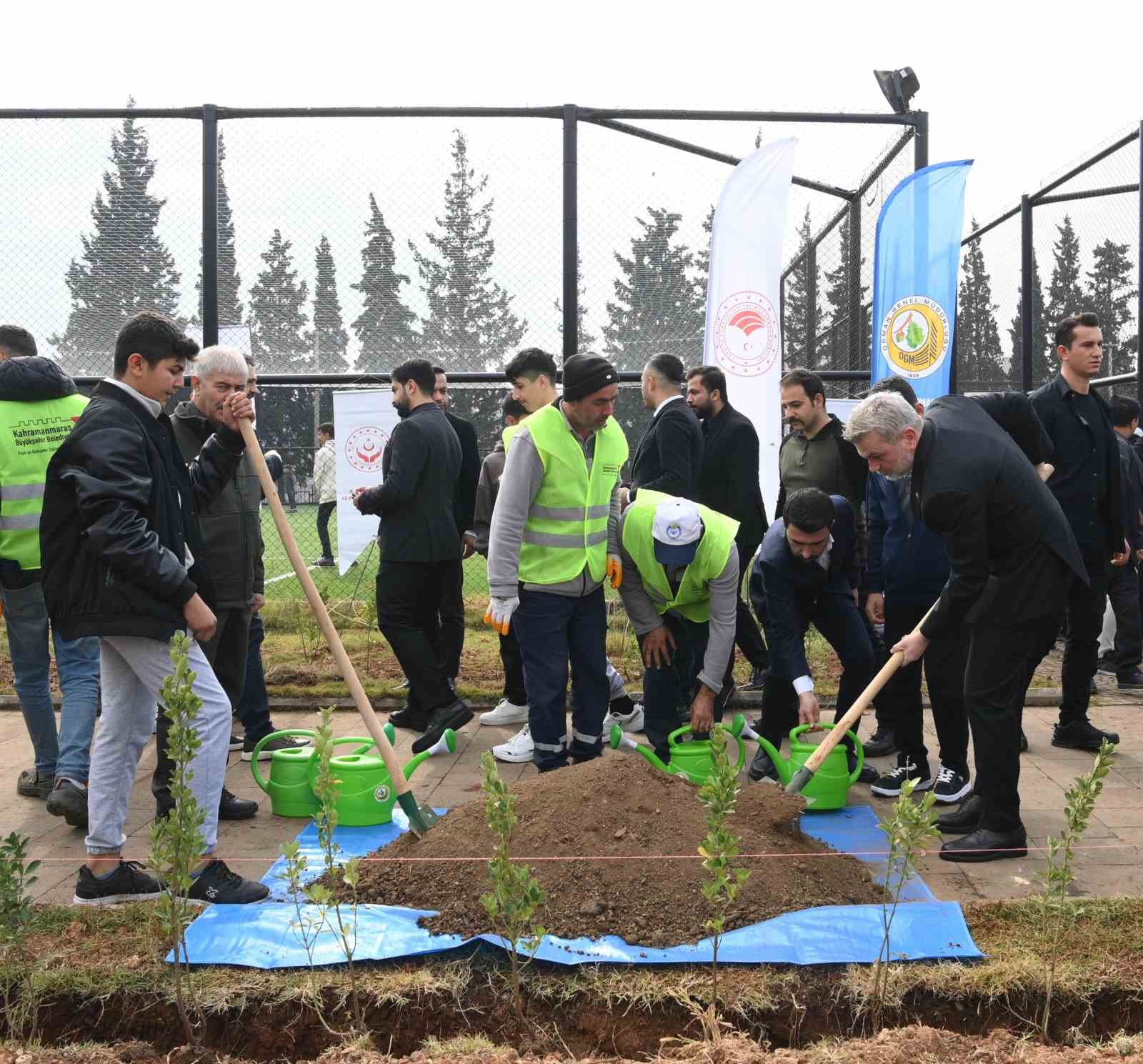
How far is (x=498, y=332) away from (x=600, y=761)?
152 inches

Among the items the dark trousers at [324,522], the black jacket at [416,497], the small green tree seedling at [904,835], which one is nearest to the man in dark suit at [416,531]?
→ the black jacket at [416,497]

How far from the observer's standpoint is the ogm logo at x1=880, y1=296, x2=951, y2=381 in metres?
7.31

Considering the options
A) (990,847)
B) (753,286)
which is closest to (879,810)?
(990,847)

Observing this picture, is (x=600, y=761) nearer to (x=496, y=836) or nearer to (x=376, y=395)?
(x=496, y=836)

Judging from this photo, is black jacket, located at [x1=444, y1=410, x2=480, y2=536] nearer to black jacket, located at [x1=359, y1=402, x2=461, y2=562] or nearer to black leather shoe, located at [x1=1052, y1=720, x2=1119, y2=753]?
black jacket, located at [x1=359, y1=402, x2=461, y2=562]

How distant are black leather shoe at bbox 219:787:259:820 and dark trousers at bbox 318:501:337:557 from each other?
22.4 ft

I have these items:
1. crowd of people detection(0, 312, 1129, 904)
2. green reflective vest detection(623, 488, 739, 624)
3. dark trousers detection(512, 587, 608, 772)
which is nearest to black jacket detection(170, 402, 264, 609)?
crowd of people detection(0, 312, 1129, 904)

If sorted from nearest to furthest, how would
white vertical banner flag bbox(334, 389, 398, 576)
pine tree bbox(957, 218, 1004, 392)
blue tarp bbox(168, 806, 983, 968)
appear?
blue tarp bbox(168, 806, 983, 968) → white vertical banner flag bbox(334, 389, 398, 576) → pine tree bbox(957, 218, 1004, 392)

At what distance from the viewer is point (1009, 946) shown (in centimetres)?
330

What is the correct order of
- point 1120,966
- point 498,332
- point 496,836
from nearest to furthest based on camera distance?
1. point 1120,966
2. point 496,836
3. point 498,332

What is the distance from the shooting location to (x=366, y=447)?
7.82 meters

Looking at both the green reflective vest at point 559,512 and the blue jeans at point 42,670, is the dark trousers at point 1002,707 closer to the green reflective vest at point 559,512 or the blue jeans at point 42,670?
the green reflective vest at point 559,512

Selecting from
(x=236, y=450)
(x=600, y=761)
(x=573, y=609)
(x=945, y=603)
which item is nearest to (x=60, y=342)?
(x=236, y=450)

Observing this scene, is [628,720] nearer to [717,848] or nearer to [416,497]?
[416,497]
